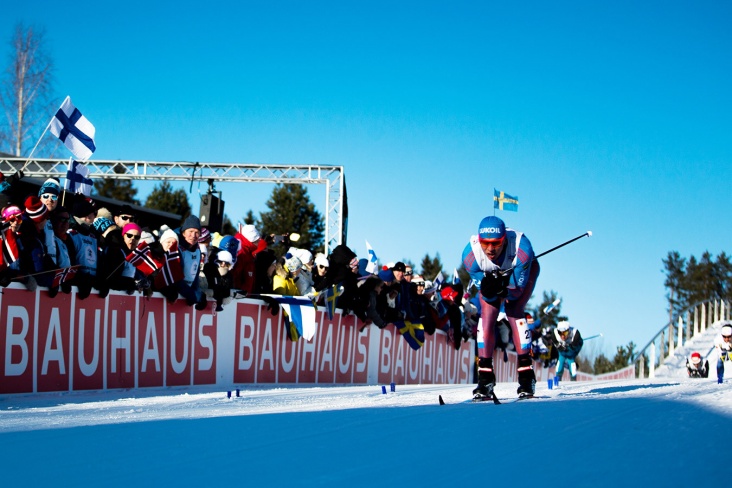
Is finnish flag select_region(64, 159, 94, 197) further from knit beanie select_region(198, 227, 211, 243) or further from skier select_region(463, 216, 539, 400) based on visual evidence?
skier select_region(463, 216, 539, 400)

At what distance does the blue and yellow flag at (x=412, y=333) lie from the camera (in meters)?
16.8

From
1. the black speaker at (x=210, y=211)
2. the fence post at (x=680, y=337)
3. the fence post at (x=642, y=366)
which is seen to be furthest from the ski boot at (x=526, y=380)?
the fence post at (x=680, y=337)

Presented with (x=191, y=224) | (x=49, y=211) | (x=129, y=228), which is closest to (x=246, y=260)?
(x=191, y=224)

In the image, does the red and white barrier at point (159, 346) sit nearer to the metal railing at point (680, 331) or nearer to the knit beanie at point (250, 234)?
the knit beanie at point (250, 234)

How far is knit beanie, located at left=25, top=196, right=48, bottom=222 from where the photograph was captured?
8.98 meters

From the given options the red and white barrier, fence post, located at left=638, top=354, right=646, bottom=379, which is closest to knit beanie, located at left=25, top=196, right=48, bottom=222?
the red and white barrier

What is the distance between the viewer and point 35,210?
29.5 ft

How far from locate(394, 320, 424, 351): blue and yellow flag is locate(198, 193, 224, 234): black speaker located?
662 cm

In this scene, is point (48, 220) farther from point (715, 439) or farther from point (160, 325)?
point (715, 439)

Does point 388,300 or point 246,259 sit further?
point 388,300

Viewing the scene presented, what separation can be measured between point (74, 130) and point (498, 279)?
7.61 metres

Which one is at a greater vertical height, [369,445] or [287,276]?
[287,276]

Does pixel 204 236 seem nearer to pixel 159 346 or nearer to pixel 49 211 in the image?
pixel 159 346

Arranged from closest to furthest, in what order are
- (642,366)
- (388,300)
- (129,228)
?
(129,228) → (388,300) → (642,366)
